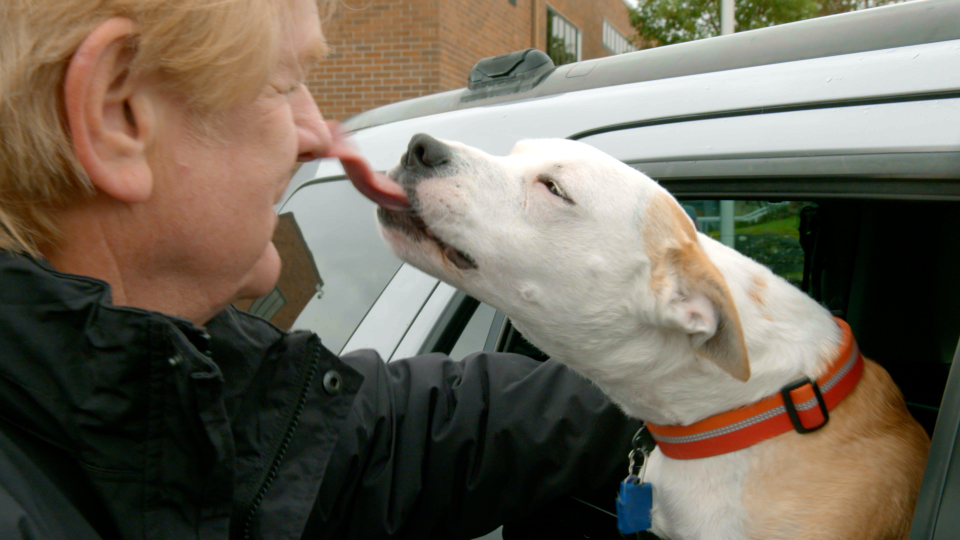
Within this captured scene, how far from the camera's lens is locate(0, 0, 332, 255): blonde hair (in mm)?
953

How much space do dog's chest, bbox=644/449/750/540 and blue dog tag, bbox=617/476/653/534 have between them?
0.34 feet

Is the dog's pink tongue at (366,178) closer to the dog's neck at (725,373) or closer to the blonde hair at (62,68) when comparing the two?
the blonde hair at (62,68)

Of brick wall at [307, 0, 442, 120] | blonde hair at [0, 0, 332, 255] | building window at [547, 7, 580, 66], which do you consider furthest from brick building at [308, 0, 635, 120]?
blonde hair at [0, 0, 332, 255]

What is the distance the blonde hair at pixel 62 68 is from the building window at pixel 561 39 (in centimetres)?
1432

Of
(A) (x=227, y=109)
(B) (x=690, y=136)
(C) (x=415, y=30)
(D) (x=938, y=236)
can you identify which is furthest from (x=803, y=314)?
(C) (x=415, y=30)

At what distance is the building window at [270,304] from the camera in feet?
7.26

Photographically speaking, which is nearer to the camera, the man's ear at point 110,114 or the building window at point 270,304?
the man's ear at point 110,114

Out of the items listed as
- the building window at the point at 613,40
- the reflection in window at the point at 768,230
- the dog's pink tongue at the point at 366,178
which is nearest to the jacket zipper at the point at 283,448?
the dog's pink tongue at the point at 366,178

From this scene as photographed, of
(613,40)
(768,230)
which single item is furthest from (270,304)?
(613,40)

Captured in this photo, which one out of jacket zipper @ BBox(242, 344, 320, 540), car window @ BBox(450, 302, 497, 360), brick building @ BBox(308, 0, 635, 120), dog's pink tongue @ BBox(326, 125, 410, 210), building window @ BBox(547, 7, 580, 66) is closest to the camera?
jacket zipper @ BBox(242, 344, 320, 540)

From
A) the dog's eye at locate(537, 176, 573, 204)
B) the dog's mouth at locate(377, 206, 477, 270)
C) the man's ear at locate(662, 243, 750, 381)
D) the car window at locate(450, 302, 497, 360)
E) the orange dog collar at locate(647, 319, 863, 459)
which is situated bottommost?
the orange dog collar at locate(647, 319, 863, 459)

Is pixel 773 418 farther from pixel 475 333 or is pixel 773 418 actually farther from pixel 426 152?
→ pixel 426 152

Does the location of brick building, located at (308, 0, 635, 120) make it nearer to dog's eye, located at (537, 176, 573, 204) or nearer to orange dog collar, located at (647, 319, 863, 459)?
dog's eye, located at (537, 176, 573, 204)

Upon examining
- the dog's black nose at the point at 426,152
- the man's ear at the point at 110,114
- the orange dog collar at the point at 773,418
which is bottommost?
the orange dog collar at the point at 773,418
